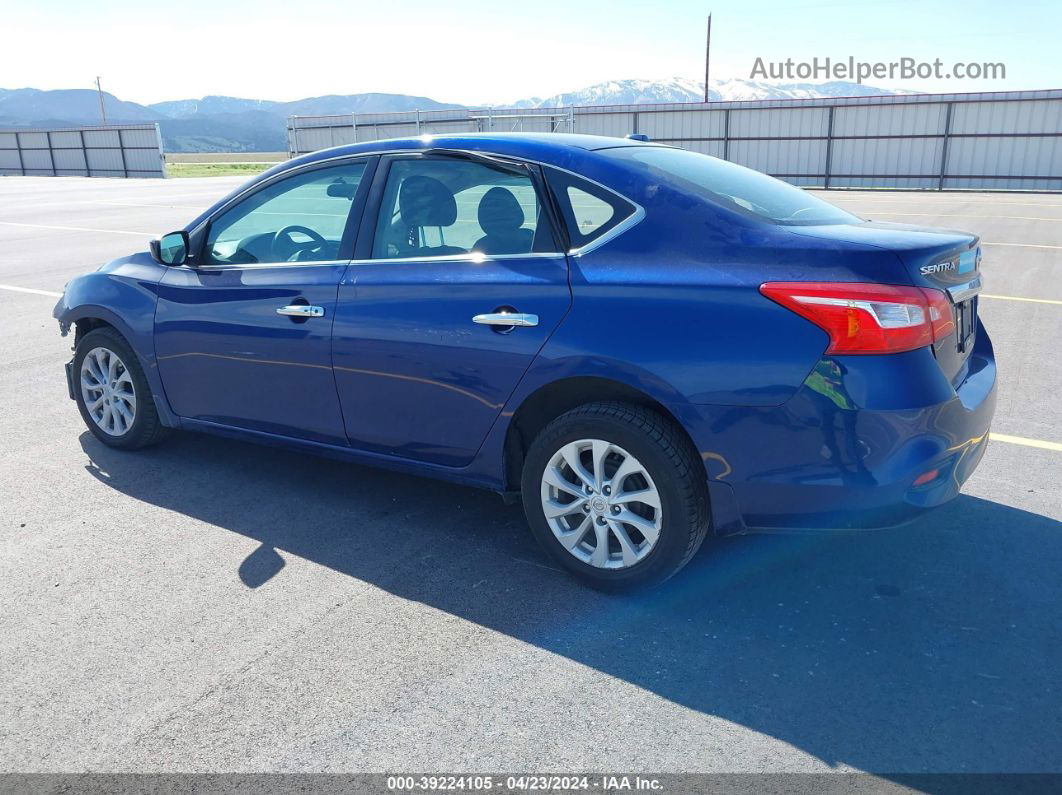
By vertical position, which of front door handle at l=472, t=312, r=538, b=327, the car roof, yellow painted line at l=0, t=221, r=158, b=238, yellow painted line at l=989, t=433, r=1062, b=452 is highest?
the car roof

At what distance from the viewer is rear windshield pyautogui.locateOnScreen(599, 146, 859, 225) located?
135 inches

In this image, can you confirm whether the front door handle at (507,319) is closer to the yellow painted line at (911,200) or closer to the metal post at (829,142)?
the yellow painted line at (911,200)

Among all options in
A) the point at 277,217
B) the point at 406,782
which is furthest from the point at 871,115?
the point at 406,782

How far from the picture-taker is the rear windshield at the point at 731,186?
343 cm

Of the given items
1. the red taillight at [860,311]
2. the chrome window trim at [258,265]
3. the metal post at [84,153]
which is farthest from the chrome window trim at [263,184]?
the metal post at [84,153]

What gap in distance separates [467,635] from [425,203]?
186 cm

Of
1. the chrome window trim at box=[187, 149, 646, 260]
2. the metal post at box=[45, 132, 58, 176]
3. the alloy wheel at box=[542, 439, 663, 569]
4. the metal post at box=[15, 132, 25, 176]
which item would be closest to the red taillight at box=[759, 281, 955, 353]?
the chrome window trim at box=[187, 149, 646, 260]

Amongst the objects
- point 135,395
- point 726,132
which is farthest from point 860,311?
point 726,132

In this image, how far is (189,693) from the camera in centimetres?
287

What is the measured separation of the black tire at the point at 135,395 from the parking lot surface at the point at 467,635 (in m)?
0.14

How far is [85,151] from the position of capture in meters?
47.1

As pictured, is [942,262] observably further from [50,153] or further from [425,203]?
[50,153]

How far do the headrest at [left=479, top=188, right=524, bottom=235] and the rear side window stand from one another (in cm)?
18

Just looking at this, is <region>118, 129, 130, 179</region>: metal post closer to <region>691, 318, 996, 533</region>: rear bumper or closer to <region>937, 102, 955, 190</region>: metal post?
<region>937, 102, 955, 190</region>: metal post
